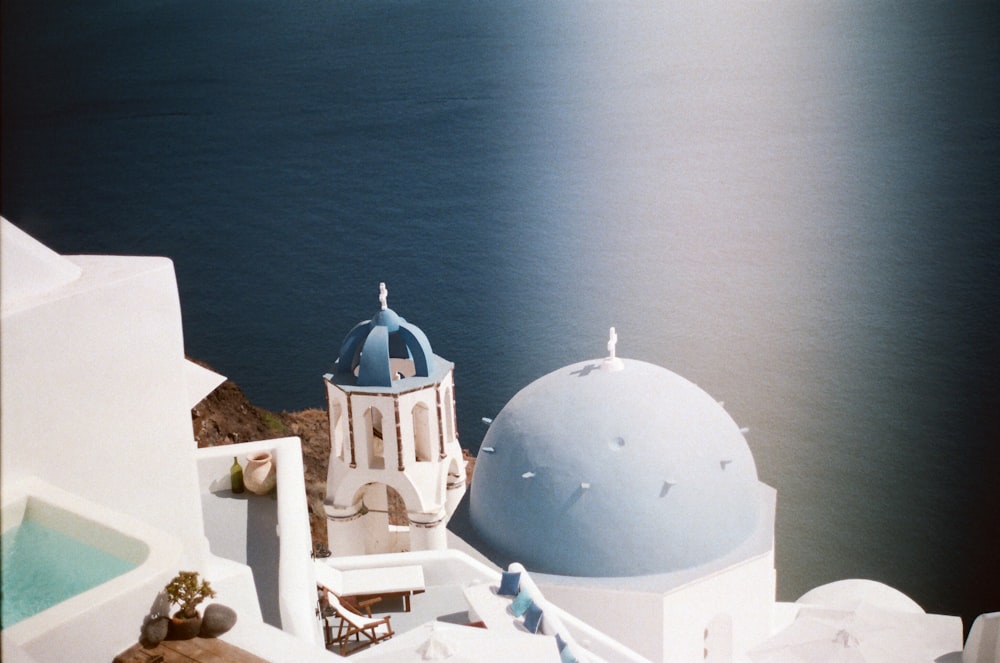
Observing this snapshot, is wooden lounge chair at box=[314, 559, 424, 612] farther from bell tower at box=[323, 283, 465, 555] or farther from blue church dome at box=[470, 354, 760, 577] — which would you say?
bell tower at box=[323, 283, 465, 555]

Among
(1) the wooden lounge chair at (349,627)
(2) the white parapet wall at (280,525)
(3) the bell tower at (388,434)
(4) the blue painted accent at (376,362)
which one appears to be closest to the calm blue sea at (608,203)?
(3) the bell tower at (388,434)

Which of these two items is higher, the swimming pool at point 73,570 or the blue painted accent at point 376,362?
the swimming pool at point 73,570

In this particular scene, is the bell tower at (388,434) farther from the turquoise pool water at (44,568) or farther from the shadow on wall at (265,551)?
the turquoise pool water at (44,568)

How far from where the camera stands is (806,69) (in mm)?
26203

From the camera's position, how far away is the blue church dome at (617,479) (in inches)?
396

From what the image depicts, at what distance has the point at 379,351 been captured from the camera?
11.9 metres

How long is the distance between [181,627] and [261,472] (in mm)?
3792

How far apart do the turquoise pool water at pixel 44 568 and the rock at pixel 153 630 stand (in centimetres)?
37

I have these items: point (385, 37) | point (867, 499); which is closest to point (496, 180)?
point (385, 37)

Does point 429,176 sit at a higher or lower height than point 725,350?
higher

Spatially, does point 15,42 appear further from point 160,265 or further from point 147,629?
point 147,629

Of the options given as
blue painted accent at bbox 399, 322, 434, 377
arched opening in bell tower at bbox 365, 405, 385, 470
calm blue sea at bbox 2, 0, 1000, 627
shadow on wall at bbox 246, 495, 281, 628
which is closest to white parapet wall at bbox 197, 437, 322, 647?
shadow on wall at bbox 246, 495, 281, 628

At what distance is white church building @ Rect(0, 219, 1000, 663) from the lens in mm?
4461

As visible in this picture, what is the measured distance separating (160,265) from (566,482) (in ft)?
19.1
